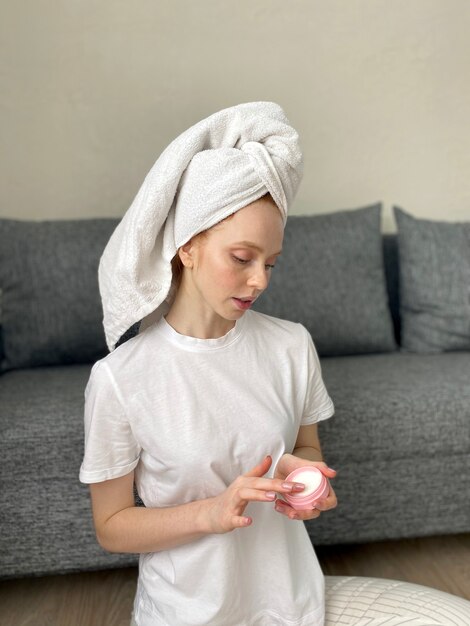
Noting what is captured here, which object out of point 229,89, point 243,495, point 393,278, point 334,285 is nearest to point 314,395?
point 243,495

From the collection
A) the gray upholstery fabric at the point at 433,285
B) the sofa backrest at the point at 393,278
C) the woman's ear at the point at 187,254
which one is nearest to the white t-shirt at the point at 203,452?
the woman's ear at the point at 187,254

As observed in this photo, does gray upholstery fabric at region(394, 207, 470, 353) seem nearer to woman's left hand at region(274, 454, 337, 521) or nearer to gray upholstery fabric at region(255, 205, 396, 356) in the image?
gray upholstery fabric at region(255, 205, 396, 356)

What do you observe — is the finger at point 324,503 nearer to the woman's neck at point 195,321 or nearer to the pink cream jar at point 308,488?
the pink cream jar at point 308,488

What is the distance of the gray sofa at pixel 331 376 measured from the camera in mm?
1829

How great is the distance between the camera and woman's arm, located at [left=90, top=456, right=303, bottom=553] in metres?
0.94

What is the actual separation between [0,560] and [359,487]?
2.86 ft

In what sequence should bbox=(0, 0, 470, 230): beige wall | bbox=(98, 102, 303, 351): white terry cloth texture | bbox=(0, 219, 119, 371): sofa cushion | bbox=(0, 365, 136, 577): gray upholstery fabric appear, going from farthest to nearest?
bbox=(0, 0, 470, 230): beige wall → bbox=(0, 219, 119, 371): sofa cushion → bbox=(0, 365, 136, 577): gray upholstery fabric → bbox=(98, 102, 303, 351): white terry cloth texture

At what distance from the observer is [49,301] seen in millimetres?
2332

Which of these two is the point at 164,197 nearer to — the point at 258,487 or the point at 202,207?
the point at 202,207

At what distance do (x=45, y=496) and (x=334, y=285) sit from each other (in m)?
1.11

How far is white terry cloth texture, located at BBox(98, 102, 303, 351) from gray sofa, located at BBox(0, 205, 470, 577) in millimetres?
815

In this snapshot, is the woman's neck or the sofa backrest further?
the sofa backrest

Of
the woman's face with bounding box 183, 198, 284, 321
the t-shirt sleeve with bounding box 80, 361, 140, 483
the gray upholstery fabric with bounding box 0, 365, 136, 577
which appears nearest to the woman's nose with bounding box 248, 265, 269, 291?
the woman's face with bounding box 183, 198, 284, 321

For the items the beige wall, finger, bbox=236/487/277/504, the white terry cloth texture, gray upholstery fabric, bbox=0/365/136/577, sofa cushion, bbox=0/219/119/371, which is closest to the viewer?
finger, bbox=236/487/277/504
